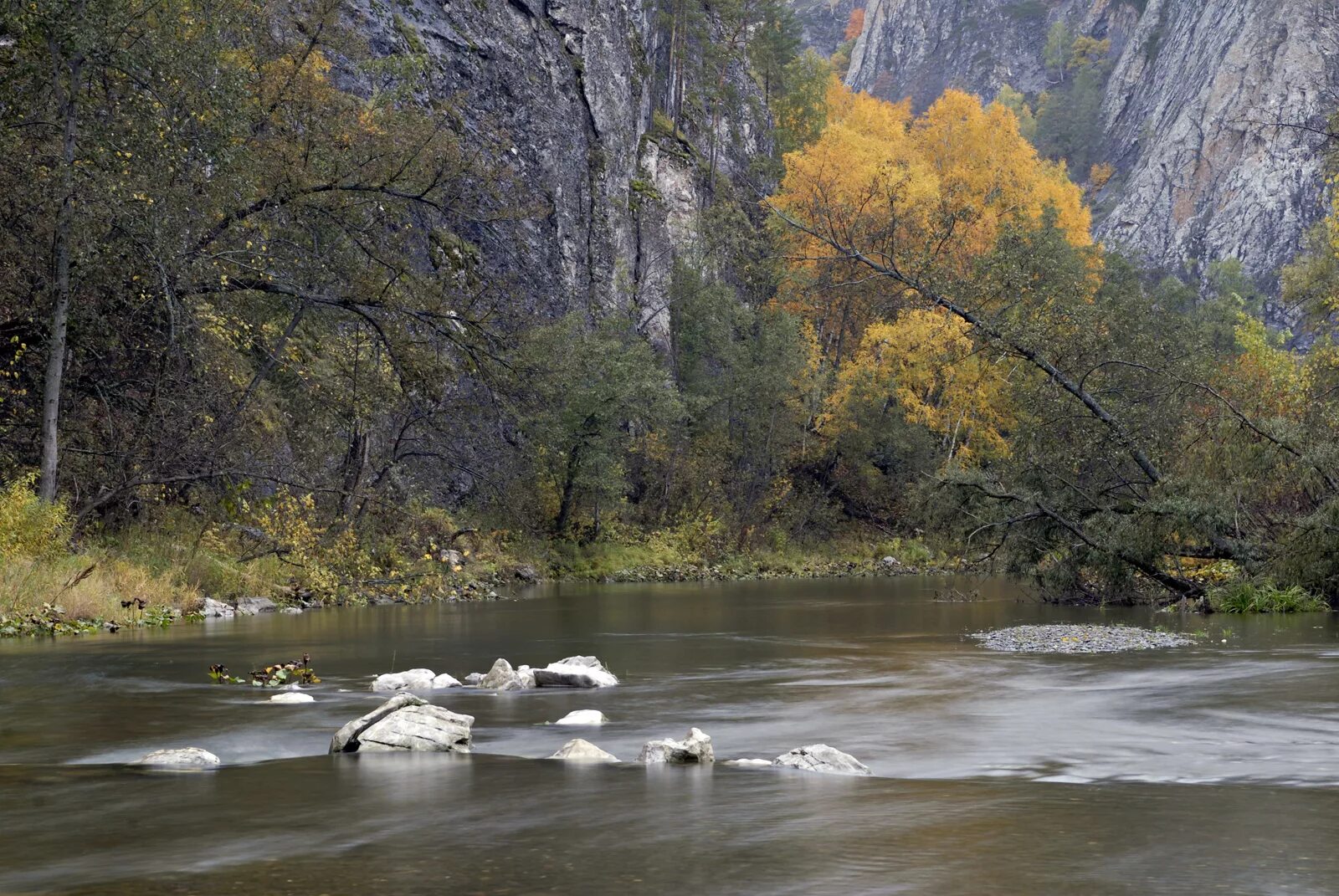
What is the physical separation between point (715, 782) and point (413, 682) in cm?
601

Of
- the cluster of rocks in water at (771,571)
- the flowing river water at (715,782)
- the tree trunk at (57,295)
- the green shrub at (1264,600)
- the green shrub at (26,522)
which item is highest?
the tree trunk at (57,295)

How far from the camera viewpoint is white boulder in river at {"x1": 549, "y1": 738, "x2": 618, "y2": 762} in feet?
30.5

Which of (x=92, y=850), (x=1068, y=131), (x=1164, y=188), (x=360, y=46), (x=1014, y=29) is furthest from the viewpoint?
(x=1014, y=29)

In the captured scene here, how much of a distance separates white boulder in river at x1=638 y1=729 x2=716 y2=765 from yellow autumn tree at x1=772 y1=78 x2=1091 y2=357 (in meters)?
39.3

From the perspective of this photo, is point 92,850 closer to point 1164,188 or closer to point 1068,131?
point 1164,188

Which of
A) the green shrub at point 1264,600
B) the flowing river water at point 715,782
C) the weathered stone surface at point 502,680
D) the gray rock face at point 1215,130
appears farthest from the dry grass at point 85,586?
the gray rock face at point 1215,130

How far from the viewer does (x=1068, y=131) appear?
357 ft

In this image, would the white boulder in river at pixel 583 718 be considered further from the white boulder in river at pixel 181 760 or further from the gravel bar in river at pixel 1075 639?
the gravel bar in river at pixel 1075 639

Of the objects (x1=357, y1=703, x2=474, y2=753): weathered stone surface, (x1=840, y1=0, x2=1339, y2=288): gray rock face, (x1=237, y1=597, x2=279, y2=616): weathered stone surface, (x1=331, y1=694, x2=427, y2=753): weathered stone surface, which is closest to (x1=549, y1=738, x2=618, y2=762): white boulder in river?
(x1=357, y1=703, x2=474, y2=753): weathered stone surface

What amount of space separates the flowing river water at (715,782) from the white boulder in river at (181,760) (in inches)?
11.0

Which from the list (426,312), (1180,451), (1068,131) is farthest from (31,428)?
(1068,131)

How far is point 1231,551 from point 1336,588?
175 cm

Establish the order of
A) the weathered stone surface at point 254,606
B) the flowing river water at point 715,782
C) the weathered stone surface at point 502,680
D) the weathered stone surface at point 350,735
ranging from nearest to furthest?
the flowing river water at point 715,782, the weathered stone surface at point 350,735, the weathered stone surface at point 502,680, the weathered stone surface at point 254,606

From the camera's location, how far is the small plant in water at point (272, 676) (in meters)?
13.8
